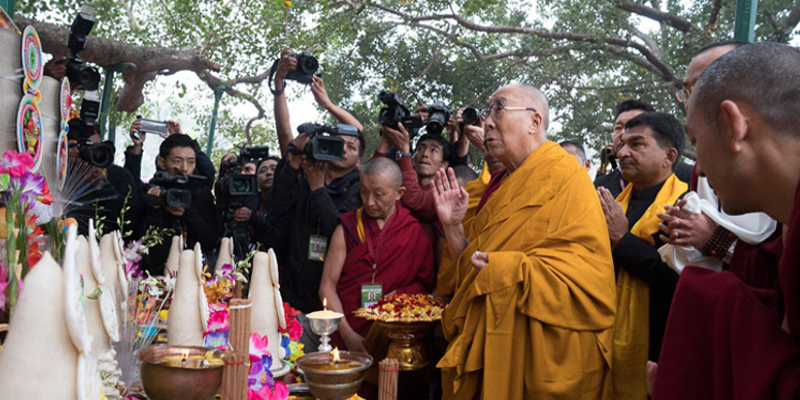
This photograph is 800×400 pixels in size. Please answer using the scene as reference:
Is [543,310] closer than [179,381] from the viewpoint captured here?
No

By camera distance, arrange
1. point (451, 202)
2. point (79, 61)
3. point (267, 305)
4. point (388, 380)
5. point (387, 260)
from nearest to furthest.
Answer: point (388, 380) < point (267, 305) < point (451, 202) < point (387, 260) < point (79, 61)

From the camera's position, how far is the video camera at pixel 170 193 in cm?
358

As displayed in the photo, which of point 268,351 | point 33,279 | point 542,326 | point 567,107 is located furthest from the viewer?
point 567,107

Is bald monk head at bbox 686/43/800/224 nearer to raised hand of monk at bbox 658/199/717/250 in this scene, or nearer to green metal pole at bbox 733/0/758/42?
raised hand of monk at bbox 658/199/717/250

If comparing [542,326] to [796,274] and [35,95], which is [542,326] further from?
[35,95]

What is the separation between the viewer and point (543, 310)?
2.39 metres

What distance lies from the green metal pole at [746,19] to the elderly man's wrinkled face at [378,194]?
6.37 ft

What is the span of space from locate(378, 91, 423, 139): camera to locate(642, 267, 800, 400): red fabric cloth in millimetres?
2595

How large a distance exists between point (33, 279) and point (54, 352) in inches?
5.0

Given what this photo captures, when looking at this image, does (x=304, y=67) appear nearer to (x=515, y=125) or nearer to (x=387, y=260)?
(x=387, y=260)

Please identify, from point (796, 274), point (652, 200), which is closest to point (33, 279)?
point (796, 274)

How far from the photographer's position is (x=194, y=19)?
26.6 ft

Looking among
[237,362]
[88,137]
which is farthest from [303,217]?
[237,362]

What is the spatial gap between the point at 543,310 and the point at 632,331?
1.31ft
